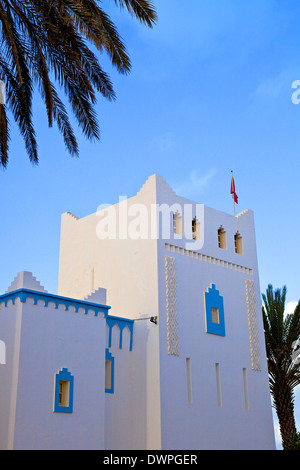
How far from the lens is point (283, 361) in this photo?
954 inches

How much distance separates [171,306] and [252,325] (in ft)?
13.9

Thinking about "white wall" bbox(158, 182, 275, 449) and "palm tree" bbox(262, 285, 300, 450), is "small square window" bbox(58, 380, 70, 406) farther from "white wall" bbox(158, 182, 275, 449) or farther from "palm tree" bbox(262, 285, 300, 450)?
"palm tree" bbox(262, 285, 300, 450)

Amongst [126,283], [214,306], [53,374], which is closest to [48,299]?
[53,374]

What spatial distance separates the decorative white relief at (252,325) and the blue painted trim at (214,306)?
62.2 inches

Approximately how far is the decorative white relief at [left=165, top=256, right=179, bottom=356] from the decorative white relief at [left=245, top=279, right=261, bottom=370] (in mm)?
3913

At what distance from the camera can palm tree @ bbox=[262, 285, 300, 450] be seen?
23.8 metres

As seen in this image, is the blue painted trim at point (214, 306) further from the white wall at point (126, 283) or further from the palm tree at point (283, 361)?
the palm tree at point (283, 361)

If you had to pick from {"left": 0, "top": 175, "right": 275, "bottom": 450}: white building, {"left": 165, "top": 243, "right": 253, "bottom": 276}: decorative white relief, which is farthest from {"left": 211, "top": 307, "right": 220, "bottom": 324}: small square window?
{"left": 165, "top": 243, "right": 253, "bottom": 276}: decorative white relief

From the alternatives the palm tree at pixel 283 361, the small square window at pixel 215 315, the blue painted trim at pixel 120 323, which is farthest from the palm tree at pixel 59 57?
the palm tree at pixel 283 361

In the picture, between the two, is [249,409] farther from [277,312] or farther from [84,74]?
[84,74]

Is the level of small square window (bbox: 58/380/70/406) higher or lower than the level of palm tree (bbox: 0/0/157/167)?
lower

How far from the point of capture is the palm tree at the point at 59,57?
39.1 feet
